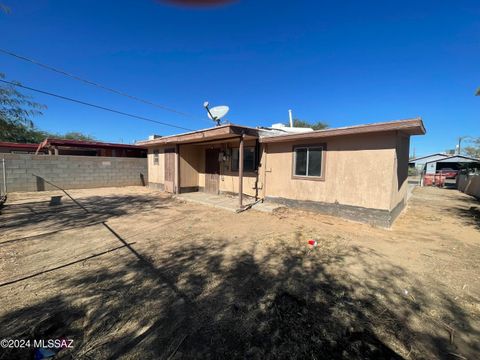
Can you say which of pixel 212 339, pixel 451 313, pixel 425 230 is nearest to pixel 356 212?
pixel 425 230

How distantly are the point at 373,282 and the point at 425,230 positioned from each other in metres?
3.76

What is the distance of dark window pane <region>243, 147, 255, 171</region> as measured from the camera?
8086mm

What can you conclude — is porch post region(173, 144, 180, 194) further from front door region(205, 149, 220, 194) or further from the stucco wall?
front door region(205, 149, 220, 194)

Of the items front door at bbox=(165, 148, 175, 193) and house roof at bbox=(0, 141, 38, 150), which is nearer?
front door at bbox=(165, 148, 175, 193)

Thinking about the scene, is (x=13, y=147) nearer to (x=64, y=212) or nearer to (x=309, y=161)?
(x=64, y=212)

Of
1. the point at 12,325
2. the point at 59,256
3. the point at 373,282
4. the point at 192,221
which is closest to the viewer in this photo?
the point at 12,325

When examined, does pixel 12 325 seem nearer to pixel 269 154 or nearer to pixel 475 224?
pixel 269 154

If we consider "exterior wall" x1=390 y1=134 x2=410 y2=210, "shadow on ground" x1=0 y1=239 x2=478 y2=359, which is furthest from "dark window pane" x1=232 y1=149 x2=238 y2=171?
"shadow on ground" x1=0 y1=239 x2=478 y2=359

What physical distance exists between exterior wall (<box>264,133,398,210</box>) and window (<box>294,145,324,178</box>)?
172 mm

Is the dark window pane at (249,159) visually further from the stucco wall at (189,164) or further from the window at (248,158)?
the stucco wall at (189,164)

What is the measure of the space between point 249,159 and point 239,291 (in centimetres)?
605

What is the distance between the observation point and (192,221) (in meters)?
5.68

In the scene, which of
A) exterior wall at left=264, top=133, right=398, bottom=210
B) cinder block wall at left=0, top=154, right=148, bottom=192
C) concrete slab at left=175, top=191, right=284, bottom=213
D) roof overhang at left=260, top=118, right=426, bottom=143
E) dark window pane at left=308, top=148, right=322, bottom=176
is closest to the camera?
roof overhang at left=260, top=118, right=426, bottom=143

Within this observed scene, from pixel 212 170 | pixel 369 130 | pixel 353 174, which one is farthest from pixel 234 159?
pixel 369 130
